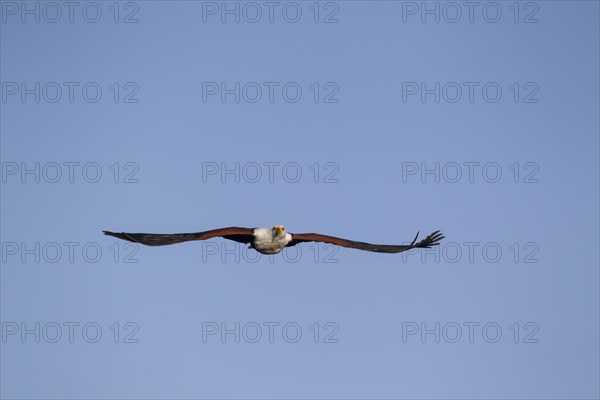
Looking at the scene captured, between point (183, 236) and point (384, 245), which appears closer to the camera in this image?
point (183, 236)

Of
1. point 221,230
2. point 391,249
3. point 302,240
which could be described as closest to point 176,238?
point 221,230

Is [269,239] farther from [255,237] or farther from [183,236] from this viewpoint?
[183,236]

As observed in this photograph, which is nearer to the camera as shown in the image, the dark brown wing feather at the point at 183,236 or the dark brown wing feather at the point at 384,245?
the dark brown wing feather at the point at 183,236

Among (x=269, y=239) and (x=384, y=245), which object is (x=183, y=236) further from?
(x=384, y=245)

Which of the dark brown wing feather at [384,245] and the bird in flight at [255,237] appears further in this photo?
the dark brown wing feather at [384,245]

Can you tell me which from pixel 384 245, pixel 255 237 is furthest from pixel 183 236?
pixel 384 245

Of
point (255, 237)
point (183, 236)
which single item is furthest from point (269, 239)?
point (183, 236)

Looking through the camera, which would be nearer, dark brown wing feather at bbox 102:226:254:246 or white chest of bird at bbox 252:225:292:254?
dark brown wing feather at bbox 102:226:254:246

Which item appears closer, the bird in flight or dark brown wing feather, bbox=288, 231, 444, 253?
the bird in flight

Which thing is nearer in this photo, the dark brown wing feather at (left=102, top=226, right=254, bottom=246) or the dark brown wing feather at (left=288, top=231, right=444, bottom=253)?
the dark brown wing feather at (left=102, top=226, right=254, bottom=246)
